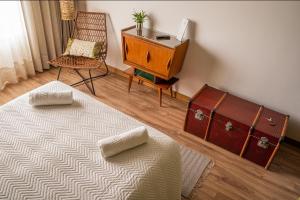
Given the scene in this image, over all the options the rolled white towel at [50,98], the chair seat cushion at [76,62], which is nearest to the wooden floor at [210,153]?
the chair seat cushion at [76,62]

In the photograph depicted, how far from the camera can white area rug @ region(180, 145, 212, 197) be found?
6.66 feet

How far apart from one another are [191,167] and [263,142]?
67 cm

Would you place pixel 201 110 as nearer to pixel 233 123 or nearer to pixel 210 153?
pixel 233 123

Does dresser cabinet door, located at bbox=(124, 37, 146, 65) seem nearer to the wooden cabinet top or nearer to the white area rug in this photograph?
the wooden cabinet top

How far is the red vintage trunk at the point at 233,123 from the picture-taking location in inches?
88.7

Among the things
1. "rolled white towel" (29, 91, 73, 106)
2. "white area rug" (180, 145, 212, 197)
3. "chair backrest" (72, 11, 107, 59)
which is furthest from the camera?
"chair backrest" (72, 11, 107, 59)

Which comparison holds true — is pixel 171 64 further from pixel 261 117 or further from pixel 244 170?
pixel 244 170

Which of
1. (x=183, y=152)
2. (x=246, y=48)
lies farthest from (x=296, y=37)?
(x=183, y=152)

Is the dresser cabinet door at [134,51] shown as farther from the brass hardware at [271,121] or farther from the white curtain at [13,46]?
the brass hardware at [271,121]

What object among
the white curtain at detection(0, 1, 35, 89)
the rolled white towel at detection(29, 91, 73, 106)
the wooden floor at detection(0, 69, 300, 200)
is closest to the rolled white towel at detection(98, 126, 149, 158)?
the rolled white towel at detection(29, 91, 73, 106)

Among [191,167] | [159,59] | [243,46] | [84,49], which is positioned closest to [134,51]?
[159,59]

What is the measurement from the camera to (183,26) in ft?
8.60

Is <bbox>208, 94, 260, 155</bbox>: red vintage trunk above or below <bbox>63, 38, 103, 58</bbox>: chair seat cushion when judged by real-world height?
below

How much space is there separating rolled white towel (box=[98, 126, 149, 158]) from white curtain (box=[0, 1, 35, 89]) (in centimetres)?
218
